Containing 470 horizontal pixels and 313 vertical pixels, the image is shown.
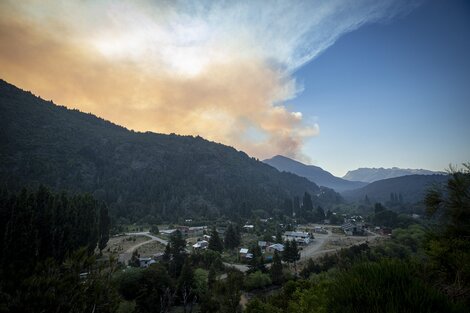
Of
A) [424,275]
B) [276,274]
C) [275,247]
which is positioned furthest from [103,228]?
[424,275]

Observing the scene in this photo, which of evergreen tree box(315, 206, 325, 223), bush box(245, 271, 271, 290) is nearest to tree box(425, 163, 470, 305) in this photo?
bush box(245, 271, 271, 290)

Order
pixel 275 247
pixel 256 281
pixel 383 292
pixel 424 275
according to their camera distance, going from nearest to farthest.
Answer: pixel 383 292, pixel 424 275, pixel 256 281, pixel 275 247

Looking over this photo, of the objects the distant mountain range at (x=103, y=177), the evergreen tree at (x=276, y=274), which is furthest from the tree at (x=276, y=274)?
the distant mountain range at (x=103, y=177)

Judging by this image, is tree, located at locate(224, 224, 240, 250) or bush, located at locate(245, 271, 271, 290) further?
tree, located at locate(224, 224, 240, 250)

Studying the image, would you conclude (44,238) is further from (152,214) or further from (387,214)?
(387,214)

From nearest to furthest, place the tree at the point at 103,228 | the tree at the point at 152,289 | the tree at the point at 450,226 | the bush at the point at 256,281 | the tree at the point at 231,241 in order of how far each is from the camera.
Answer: the tree at the point at 450,226
the tree at the point at 152,289
the bush at the point at 256,281
the tree at the point at 103,228
the tree at the point at 231,241

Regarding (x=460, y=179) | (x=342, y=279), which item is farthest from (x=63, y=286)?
(x=460, y=179)

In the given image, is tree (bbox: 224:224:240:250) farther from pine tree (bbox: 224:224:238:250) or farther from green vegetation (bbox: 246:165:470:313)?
green vegetation (bbox: 246:165:470:313)

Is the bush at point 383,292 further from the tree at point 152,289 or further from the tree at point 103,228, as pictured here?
the tree at point 103,228

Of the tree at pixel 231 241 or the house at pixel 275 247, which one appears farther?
the tree at pixel 231 241

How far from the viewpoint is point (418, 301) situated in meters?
3.59

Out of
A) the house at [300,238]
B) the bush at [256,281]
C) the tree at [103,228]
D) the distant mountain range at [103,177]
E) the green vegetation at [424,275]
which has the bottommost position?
the bush at [256,281]

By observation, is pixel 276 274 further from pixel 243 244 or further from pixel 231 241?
pixel 243 244

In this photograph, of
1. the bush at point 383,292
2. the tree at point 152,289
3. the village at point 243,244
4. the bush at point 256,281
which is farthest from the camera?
the village at point 243,244
